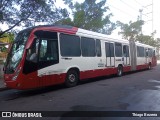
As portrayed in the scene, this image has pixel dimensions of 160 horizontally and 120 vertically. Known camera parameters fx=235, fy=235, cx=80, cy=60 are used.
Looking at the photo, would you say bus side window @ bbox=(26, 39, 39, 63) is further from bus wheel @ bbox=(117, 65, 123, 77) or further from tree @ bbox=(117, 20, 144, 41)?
tree @ bbox=(117, 20, 144, 41)

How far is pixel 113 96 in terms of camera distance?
9.27 metres

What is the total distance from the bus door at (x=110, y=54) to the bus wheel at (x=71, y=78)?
400 centimetres

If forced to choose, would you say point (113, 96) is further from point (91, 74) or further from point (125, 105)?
point (91, 74)

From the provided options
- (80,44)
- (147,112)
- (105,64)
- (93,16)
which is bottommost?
(147,112)

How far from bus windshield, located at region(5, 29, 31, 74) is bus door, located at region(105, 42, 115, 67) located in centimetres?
682

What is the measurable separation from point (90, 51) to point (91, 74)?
1359 millimetres

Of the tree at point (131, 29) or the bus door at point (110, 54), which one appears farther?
the tree at point (131, 29)

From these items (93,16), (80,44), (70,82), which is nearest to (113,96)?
(70,82)

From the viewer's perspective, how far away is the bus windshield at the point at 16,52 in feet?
32.3

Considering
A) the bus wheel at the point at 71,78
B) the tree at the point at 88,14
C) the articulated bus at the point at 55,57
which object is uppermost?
the tree at the point at 88,14

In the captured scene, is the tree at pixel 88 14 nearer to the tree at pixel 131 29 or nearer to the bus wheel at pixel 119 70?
the bus wheel at pixel 119 70

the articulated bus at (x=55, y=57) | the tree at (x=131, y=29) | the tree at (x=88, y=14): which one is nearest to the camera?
the articulated bus at (x=55, y=57)

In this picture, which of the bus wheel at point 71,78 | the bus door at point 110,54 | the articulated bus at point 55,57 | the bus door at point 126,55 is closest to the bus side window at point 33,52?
the articulated bus at point 55,57

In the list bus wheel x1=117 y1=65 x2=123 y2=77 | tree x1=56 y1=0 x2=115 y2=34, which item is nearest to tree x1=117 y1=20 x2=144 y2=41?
tree x1=56 y1=0 x2=115 y2=34
